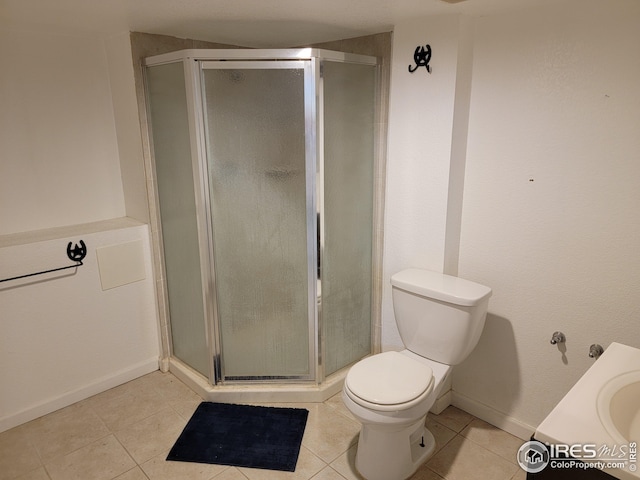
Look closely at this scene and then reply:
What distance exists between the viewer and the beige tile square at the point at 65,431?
6.98ft

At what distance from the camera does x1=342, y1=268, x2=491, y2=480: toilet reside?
175cm

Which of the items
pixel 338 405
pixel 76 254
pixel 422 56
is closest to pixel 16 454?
pixel 76 254

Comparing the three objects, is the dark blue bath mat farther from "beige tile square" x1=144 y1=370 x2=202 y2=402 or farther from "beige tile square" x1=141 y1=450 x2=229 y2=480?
"beige tile square" x1=144 y1=370 x2=202 y2=402

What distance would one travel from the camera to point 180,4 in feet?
5.88

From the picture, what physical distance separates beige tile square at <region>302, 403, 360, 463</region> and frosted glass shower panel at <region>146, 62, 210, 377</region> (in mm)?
671

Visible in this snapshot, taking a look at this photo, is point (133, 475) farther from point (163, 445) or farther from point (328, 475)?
point (328, 475)

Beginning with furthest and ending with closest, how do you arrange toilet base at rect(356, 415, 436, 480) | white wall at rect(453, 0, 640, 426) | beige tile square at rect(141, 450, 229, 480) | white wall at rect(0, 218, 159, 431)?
white wall at rect(0, 218, 159, 431), beige tile square at rect(141, 450, 229, 480), toilet base at rect(356, 415, 436, 480), white wall at rect(453, 0, 640, 426)

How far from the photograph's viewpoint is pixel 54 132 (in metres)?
2.42

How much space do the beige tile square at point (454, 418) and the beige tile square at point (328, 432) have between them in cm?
44

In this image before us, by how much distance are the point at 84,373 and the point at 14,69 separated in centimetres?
165

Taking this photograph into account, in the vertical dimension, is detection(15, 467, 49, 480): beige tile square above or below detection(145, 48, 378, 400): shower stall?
below

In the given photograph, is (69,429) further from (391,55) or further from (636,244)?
(636,244)

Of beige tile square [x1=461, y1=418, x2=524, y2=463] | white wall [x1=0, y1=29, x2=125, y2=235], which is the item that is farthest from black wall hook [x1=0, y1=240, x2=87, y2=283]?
beige tile square [x1=461, y1=418, x2=524, y2=463]

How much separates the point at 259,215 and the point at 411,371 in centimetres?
105
